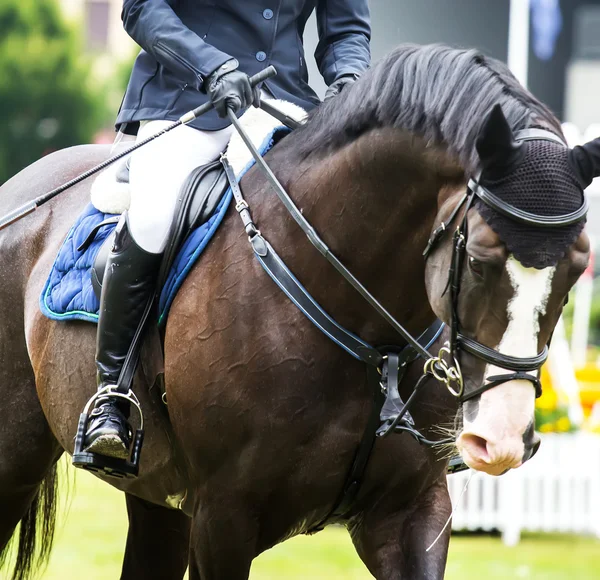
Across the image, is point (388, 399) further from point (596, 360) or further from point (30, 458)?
point (596, 360)

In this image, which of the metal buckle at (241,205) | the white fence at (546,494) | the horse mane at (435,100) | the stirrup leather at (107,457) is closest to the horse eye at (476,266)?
the horse mane at (435,100)

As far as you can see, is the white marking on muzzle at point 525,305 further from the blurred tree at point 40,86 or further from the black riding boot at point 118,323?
the blurred tree at point 40,86

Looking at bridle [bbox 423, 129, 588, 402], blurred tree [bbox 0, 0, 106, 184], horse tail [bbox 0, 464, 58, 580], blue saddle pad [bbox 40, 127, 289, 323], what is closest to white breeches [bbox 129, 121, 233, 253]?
blue saddle pad [bbox 40, 127, 289, 323]

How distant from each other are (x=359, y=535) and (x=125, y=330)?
3.52 ft

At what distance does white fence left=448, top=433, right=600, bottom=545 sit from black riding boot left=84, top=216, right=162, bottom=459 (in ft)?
18.5

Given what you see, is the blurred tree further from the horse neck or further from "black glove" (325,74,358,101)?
the horse neck

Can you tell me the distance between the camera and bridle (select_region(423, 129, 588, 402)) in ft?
9.46

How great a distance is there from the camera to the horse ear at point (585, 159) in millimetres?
2930

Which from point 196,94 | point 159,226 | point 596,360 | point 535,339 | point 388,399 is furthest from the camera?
point 596,360

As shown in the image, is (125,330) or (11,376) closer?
(125,330)

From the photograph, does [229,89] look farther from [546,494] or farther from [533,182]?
[546,494]

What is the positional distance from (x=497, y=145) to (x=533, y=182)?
0.14 m

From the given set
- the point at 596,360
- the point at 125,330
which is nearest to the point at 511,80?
the point at 125,330

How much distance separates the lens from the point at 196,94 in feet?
13.3
